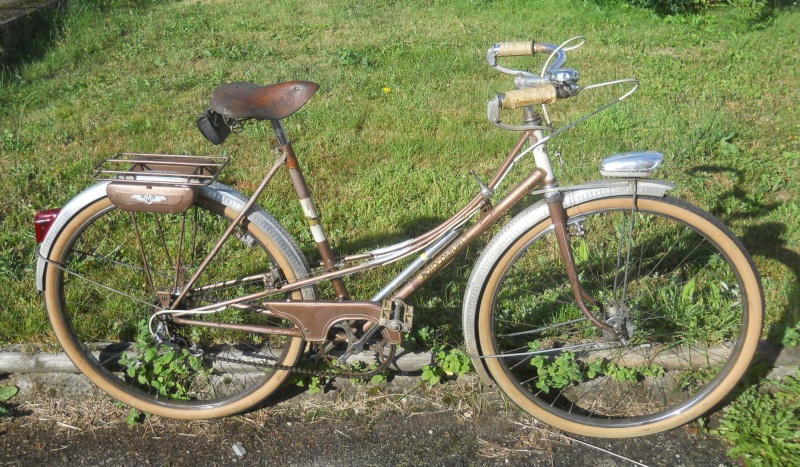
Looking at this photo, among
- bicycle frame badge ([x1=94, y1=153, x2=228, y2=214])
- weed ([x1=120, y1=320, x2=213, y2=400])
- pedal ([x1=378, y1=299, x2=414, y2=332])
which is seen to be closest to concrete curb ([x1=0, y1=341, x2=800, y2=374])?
weed ([x1=120, y1=320, x2=213, y2=400])

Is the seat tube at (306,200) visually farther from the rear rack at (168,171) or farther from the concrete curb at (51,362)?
the concrete curb at (51,362)

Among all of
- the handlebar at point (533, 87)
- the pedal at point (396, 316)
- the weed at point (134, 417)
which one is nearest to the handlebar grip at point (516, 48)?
the handlebar at point (533, 87)

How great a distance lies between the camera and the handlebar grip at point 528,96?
7.93 feet

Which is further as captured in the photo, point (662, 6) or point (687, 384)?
point (662, 6)

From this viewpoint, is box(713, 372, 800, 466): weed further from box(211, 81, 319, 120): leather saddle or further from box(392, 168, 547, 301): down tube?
box(211, 81, 319, 120): leather saddle

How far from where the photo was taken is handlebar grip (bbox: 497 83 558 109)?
242cm

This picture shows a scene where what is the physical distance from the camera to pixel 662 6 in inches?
338

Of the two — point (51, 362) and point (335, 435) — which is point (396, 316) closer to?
point (335, 435)

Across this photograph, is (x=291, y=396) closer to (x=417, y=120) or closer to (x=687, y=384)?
→ (x=687, y=384)

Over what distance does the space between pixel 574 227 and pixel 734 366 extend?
0.92 metres

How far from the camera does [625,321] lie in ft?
9.52

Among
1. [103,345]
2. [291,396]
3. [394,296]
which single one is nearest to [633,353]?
[394,296]

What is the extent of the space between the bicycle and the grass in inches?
15.5

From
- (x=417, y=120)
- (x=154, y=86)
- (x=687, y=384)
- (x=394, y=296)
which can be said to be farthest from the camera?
(x=154, y=86)
